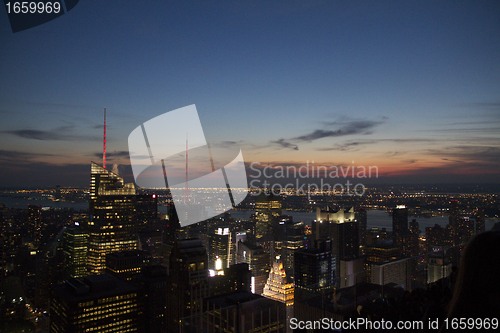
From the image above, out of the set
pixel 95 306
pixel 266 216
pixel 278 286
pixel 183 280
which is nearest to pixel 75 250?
pixel 183 280

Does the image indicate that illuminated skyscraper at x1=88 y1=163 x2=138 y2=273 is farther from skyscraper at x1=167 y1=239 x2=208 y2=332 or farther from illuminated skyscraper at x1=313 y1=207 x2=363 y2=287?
illuminated skyscraper at x1=313 y1=207 x2=363 y2=287

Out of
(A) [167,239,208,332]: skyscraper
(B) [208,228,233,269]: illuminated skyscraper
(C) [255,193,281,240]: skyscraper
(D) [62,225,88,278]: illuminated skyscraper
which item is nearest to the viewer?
(A) [167,239,208,332]: skyscraper

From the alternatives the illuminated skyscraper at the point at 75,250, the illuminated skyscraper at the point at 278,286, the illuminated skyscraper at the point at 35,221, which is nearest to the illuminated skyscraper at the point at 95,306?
the illuminated skyscraper at the point at 278,286

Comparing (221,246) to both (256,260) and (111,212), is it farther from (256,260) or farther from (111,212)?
(111,212)

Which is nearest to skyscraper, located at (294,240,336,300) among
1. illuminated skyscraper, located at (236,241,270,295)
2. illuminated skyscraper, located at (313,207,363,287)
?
illuminated skyscraper, located at (313,207,363,287)

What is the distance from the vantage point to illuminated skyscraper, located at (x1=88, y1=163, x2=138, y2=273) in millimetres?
18812

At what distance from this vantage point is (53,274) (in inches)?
571

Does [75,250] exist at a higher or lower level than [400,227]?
lower

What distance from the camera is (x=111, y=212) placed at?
65.5 feet

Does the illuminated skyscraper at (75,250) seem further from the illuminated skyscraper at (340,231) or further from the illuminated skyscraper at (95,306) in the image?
the illuminated skyscraper at (340,231)

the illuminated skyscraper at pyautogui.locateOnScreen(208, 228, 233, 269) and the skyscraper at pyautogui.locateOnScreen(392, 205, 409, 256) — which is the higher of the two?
the skyscraper at pyautogui.locateOnScreen(392, 205, 409, 256)

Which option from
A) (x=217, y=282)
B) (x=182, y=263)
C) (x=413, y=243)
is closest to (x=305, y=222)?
(x=413, y=243)

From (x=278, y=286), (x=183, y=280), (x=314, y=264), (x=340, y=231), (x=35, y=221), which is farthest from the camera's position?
(x=35, y=221)

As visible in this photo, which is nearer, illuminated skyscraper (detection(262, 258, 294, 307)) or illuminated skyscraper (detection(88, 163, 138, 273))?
illuminated skyscraper (detection(262, 258, 294, 307))
